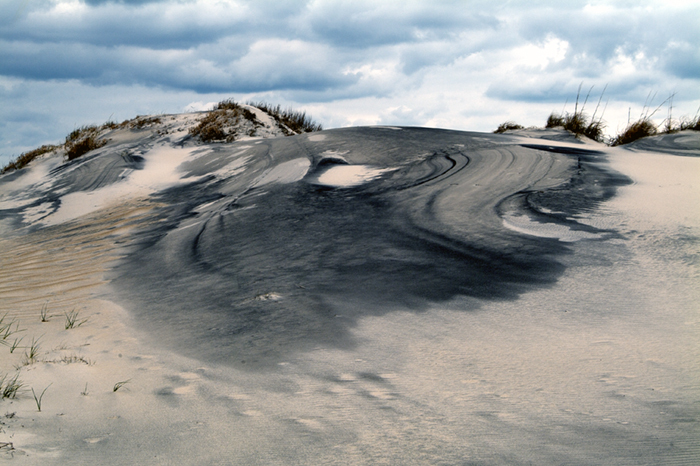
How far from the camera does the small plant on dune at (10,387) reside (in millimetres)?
1703

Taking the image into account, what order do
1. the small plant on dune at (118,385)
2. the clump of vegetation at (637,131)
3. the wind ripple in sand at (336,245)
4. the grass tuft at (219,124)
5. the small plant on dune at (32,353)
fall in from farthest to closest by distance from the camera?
the grass tuft at (219,124) < the clump of vegetation at (637,131) < the wind ripple in sand at (336,245) < the small plant on dune at (32,353) < the small plant on dune at (118,385)

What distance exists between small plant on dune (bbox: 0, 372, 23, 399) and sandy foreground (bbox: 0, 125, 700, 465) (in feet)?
0.07

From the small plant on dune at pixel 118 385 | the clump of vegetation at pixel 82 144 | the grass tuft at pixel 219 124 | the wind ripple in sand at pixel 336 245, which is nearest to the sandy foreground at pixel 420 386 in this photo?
the small plant on dune at pixel 118 385

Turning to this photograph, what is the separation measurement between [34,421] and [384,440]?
3.75 feet

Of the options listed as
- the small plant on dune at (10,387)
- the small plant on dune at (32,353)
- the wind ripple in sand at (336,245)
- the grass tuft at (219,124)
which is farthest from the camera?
the grass tuft at (219,124)

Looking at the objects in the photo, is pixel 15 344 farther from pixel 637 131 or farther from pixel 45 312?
pixel 637 131

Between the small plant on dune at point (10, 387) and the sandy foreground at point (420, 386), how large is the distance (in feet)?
0.07

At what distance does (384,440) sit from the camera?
148cm

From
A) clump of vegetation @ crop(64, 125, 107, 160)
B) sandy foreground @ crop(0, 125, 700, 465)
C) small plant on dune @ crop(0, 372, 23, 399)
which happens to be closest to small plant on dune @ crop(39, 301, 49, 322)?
sandy foreground @ crop(0, 125, 700, 465)

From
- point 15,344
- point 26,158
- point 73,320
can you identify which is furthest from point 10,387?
point 26,158

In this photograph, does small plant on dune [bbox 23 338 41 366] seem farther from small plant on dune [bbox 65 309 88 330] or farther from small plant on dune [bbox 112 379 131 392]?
small plant on dune [bbox 112 379 131 392]

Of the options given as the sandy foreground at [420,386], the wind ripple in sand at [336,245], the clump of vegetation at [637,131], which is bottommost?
the sandy foreground at [420,386]

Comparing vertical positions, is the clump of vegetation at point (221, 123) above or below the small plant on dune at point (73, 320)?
above

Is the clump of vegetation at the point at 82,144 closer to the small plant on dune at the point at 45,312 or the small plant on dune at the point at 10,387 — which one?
the small plant on dune at the point at 45,312
